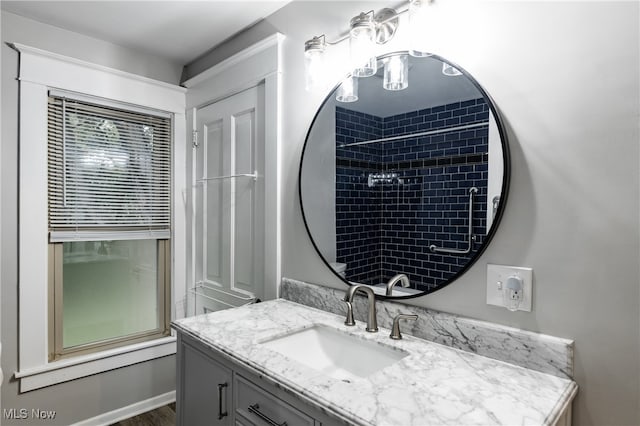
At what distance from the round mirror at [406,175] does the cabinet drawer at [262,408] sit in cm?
58

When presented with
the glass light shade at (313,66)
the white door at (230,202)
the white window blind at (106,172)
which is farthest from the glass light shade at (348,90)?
the white window blind at (106,172)

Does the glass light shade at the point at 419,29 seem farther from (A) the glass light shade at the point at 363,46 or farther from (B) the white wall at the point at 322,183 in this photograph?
(B) the white wall at the point at 322,183

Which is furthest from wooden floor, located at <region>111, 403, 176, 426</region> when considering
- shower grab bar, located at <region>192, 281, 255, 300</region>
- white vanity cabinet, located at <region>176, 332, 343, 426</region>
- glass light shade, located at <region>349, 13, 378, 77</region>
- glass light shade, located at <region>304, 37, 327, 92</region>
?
glass light shade, located at <region>349, 13, 378, 77</region>

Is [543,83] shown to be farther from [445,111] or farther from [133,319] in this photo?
[133,319]

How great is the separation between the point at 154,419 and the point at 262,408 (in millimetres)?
1663

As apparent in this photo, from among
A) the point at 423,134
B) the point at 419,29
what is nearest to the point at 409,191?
the point at 423,134

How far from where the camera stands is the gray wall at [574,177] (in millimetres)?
941

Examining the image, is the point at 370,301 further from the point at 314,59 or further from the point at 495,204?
the point at 314,59

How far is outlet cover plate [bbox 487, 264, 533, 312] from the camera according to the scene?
42.9 inches

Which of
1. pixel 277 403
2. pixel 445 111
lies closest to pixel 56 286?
pixel 277 403

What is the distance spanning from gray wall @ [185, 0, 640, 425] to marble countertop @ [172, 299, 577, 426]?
13 centimetres

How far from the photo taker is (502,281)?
1.14 metres

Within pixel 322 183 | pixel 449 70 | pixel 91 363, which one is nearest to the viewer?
pixel 449 70

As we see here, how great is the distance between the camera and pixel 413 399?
35.1 inches
